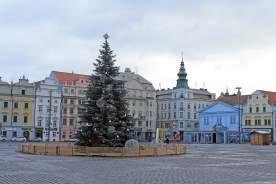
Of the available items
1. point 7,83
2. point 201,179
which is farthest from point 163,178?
point 7,83

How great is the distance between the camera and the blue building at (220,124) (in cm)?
9744

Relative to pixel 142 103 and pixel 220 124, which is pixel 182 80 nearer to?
pixel 142 103

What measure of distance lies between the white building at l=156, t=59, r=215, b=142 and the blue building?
612cm

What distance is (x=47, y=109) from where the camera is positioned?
91750mm

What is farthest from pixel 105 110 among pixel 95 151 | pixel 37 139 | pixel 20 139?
pixel 37 139

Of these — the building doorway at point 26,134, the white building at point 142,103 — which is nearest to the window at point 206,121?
the white building at point 142,103

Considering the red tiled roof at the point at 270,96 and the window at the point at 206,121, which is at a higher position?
the red tiled roof at the point at 270,96

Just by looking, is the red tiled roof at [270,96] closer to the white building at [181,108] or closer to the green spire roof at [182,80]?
the white building at [181,108]

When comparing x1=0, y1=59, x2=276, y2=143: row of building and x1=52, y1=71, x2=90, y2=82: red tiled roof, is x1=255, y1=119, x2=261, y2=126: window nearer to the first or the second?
x1=0, y1=59, x2=276, y2=143: row of building

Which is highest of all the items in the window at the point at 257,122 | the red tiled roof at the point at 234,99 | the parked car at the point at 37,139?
the red tiled roof at the point at 234,99

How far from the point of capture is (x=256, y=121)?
311 ft

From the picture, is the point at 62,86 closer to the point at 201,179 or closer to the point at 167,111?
the point at 167,111

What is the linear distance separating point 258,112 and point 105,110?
68481 millimetres

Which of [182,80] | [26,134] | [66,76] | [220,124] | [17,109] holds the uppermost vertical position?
[182,80]
